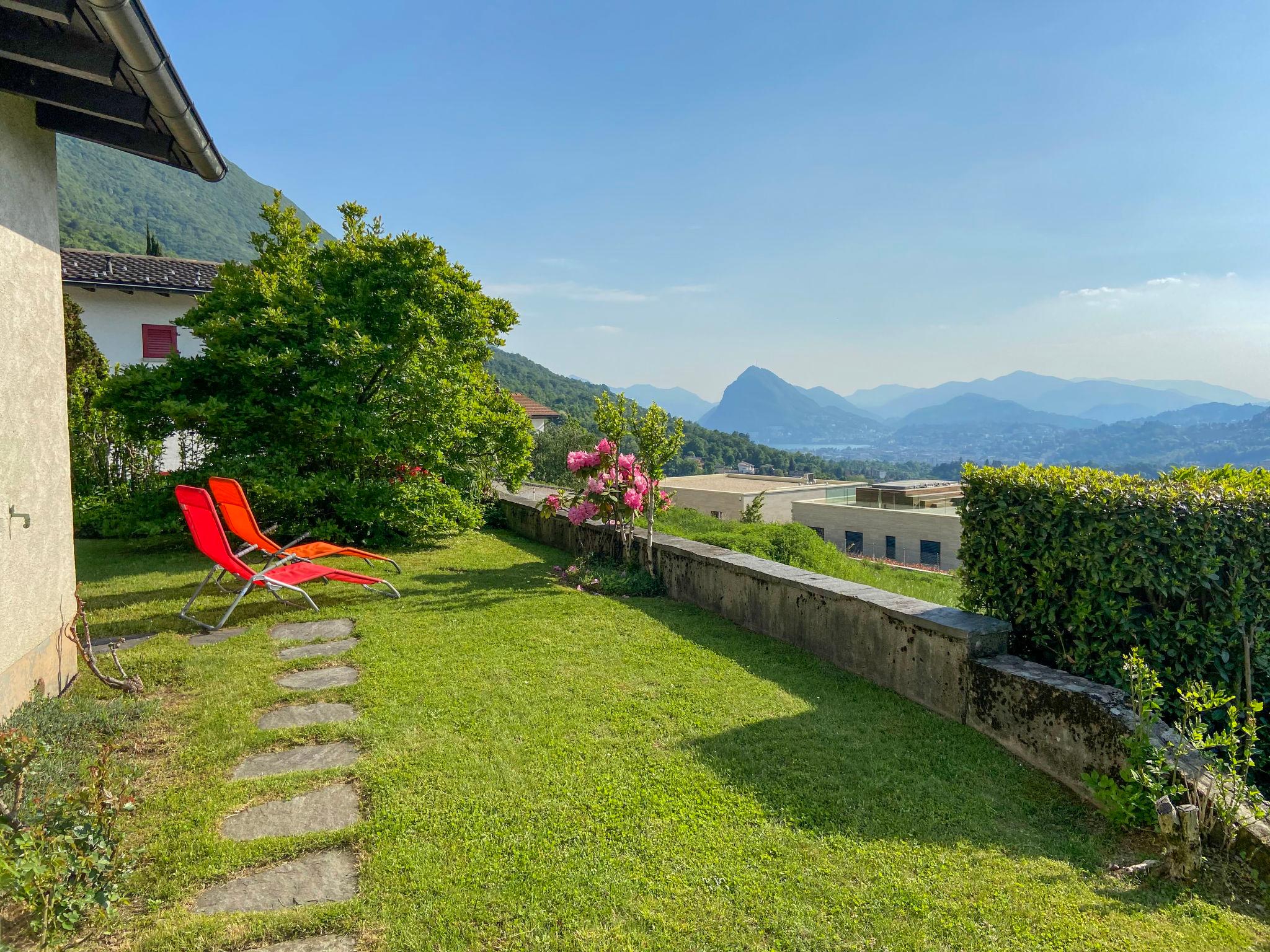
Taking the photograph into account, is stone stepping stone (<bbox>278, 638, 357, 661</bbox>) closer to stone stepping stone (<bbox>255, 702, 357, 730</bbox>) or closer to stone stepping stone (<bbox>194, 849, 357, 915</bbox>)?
stone stepping stone (<bbox>255, 702, 357, 730</bbox>)

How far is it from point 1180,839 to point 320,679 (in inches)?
170

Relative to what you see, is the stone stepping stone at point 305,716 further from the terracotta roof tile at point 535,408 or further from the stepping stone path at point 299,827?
the terracotta roof tile at point 535,408

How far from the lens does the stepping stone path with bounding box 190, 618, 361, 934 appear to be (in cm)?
218

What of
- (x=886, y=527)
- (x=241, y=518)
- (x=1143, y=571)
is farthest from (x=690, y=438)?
(x=1143, y=571)

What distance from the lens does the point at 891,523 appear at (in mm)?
41875

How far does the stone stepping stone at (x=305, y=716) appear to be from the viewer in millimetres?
3508

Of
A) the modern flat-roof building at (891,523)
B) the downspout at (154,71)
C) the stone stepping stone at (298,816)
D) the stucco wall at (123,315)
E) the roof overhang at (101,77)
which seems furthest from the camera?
the modern flat-roof building at (891,523)

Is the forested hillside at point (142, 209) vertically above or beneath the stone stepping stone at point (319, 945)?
above

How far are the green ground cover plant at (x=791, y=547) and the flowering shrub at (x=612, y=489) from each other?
42.8 inches

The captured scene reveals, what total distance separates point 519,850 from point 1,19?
4351 millimetres

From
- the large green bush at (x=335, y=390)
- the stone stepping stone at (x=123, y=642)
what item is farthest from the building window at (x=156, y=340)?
the stone stepping stone at (x=123, y=642)

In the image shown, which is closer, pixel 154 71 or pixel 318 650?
pixel 154 71

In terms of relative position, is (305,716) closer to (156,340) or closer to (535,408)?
(156,340)

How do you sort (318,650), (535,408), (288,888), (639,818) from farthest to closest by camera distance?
(535,408), (318,650), (639,818), (288,888)
